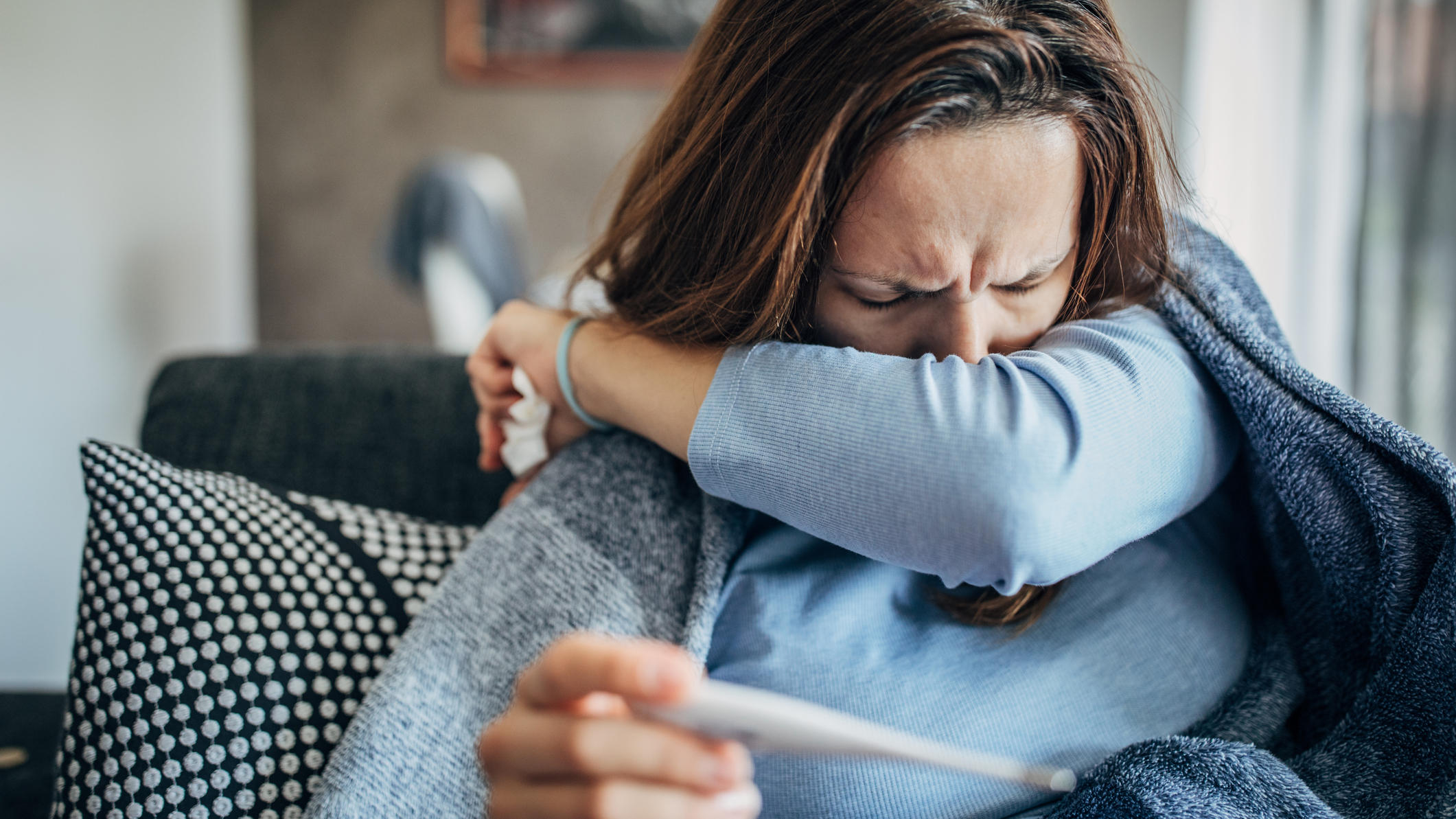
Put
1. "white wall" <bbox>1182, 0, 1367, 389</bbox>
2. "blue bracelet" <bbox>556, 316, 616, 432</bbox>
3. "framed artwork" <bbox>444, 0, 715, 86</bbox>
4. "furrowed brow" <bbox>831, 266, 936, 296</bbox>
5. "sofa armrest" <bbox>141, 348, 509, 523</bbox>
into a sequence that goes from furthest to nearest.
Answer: "framed artwork" <bbox>444, 0, 715, 86</bbox>
"white wall" <bbox>1182, 0, 1367, 389</bbox>
"sofa armrest" <bbox>141, 348, 509, 523</bbox>
"blue bracelet" <bbox>556, 316, 616, 432</bbox>
"furrowed brow" <bbox>831, 266, 936, 296</bbox>

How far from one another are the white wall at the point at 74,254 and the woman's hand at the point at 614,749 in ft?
4.65

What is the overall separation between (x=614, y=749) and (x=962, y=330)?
39 centimetres

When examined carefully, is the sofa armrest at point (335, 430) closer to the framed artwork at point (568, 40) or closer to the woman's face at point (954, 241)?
the woman's face at point (954, 241)

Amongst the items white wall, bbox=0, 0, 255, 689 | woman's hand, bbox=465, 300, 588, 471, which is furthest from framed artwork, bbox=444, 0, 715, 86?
woman's hand, bbox=465, 300, 588, 471

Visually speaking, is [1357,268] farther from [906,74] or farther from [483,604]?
[483,604]

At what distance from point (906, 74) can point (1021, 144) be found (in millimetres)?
101

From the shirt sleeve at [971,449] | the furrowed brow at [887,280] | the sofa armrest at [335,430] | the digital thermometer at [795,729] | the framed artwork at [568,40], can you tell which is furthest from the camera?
the framed artwork at [568,40]

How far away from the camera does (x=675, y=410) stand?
63 cm

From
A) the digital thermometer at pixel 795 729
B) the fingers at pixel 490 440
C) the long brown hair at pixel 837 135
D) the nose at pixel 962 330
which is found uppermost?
the long brown hair at pixel 837 135

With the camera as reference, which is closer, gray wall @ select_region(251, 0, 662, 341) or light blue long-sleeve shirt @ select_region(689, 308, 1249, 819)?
light blue long-sleeve shirt @ select_region(689, 308, 1249, 819)

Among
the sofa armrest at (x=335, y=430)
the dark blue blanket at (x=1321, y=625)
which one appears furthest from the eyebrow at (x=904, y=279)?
the sofa armrest at (x=335, y=430)

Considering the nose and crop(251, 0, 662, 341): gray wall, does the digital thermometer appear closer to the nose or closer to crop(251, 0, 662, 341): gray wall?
the nose

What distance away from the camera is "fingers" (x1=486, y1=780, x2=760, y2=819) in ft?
1.16

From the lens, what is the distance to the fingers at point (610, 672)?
33cm
